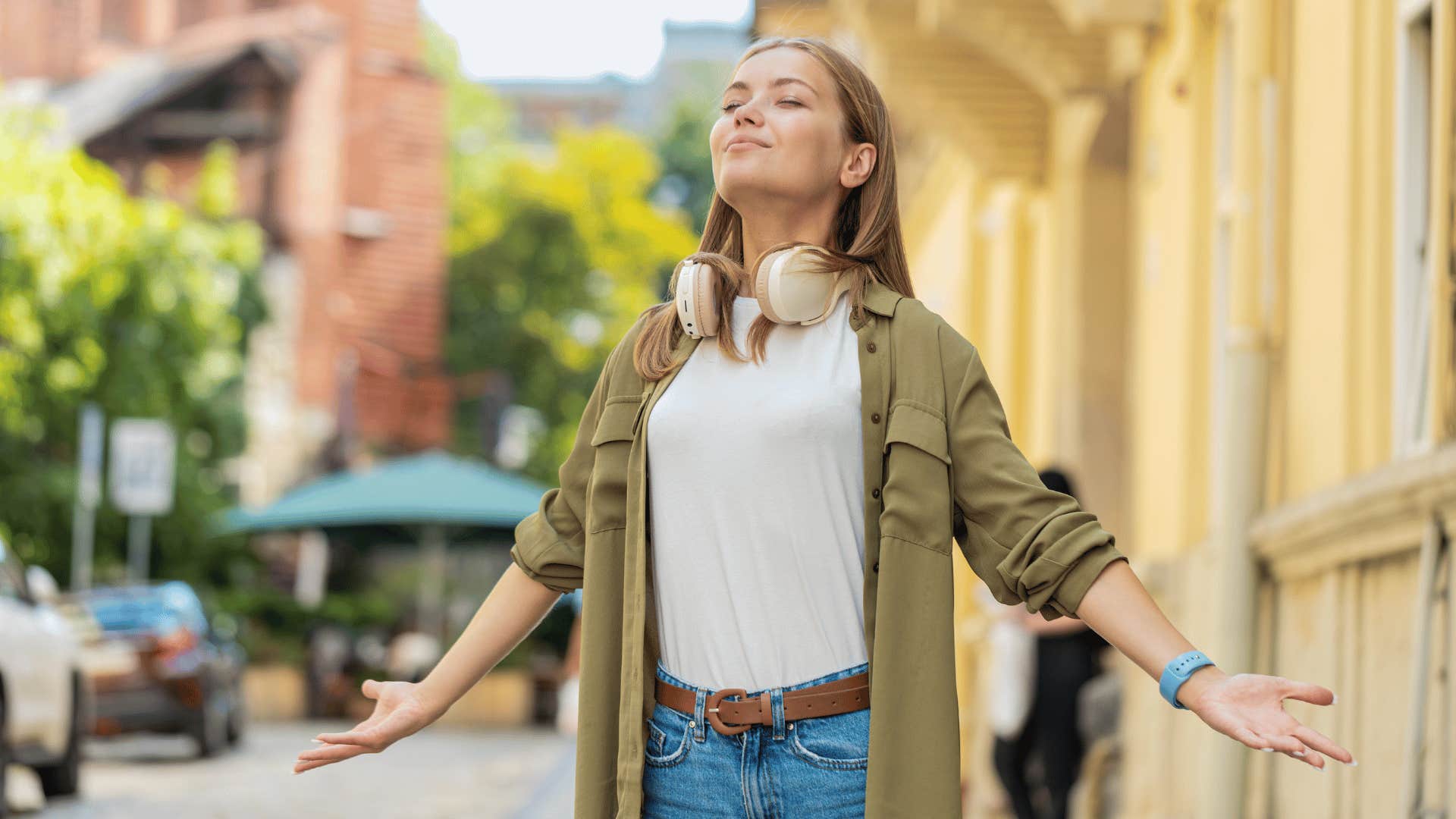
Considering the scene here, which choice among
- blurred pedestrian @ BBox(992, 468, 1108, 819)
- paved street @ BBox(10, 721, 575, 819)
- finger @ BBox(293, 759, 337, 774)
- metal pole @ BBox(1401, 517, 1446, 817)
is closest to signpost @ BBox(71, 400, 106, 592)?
paved street @ BBox(10, 721, 575, 819)

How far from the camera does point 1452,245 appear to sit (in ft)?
17.6

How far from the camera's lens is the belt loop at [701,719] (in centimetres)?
275

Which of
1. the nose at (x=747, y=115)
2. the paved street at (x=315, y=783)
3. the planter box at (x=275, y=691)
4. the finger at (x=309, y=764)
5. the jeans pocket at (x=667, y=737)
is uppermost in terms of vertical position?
the nose at (x=747, y=115)

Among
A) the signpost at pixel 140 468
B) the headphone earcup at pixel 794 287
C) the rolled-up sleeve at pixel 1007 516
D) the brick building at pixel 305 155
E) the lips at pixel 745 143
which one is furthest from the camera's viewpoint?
the brick building at pixel 305 155

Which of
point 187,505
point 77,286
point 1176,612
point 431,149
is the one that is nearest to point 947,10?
point 1176,612

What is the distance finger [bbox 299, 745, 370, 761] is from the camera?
3.00m

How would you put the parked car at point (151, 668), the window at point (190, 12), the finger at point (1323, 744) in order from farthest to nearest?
the window at point (190, 12) → the parked car at point (151, 668) → the finger at point (1323, 744)

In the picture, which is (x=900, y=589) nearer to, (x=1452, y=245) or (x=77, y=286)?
(x=1452, y=245)

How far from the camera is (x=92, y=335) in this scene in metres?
26.2

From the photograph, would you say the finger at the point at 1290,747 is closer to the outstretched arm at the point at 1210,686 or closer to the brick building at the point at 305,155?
Result: the outstretched arm at the point at 1210,686

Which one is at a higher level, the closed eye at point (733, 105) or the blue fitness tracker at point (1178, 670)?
the closed eye at point (733, 105)

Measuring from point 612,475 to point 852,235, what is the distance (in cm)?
49

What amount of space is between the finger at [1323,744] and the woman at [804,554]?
43mm

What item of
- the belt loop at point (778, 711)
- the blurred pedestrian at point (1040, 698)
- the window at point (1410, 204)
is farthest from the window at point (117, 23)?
the belt loop at point (778, 711)
